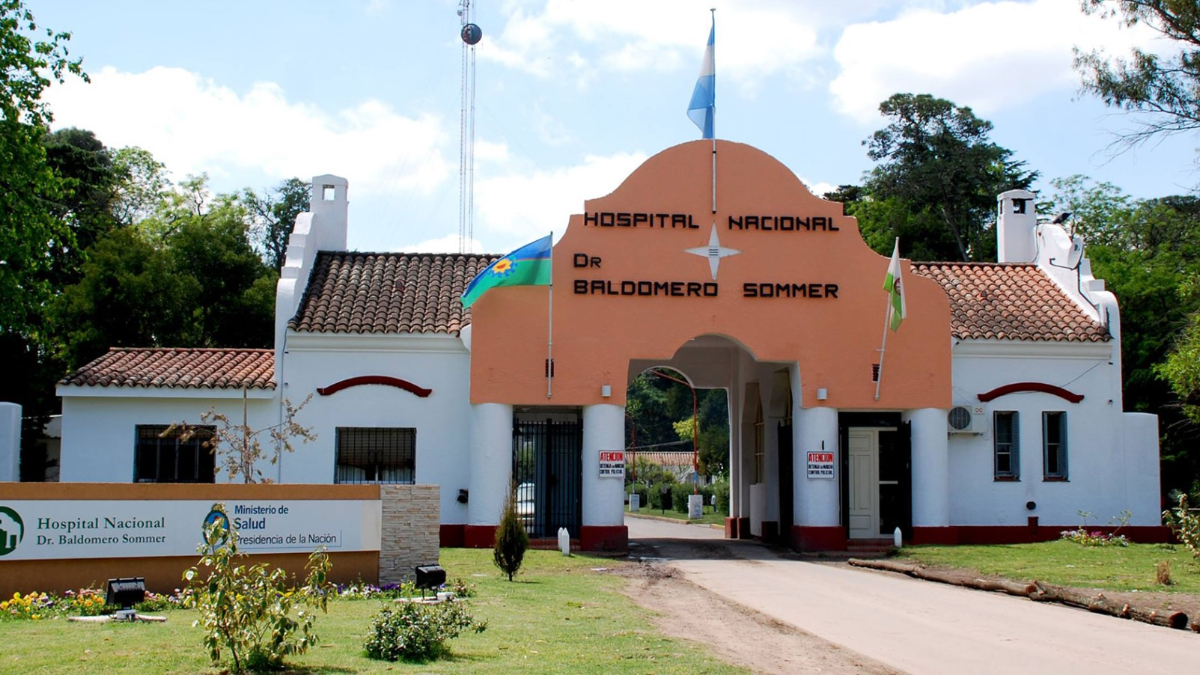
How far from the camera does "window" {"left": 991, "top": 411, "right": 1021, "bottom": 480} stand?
2516 cm

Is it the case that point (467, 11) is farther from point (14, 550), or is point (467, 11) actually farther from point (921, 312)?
point (14, 550)

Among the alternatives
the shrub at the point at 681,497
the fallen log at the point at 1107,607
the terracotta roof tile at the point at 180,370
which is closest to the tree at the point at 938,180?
the shrub at the point at 681,497

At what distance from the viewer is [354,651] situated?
10227mm

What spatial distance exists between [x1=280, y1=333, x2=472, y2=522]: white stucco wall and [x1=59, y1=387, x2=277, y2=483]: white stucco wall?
2.90 ft

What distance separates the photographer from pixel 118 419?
23.9m

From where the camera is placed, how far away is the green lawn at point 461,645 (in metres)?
9.39

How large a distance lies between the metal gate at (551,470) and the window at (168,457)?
6177 mm

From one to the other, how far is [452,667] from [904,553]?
47.7 ft

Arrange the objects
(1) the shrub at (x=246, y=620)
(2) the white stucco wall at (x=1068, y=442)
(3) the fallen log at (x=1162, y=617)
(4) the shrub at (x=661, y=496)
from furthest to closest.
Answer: (4) the shrub at (x=661, y=496) < (2) the white stucco wall at (x=1068, y=442) < (3) the fallen log at (x=1162, y=617) < (1) the shrub at (x=246, y=620)

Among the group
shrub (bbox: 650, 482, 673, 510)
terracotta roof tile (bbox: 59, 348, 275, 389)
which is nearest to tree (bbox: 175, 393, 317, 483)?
terracotta roof tile (bbox: 59, 348, 275, 389)

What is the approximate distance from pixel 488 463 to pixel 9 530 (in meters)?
10.6

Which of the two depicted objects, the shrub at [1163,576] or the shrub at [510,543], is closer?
the shrub at [1163,576]

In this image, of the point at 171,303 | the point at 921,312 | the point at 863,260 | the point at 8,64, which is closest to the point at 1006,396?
the point at 921,312

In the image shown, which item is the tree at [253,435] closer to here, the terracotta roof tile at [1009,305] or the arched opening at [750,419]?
the arched opening at [750,419]
